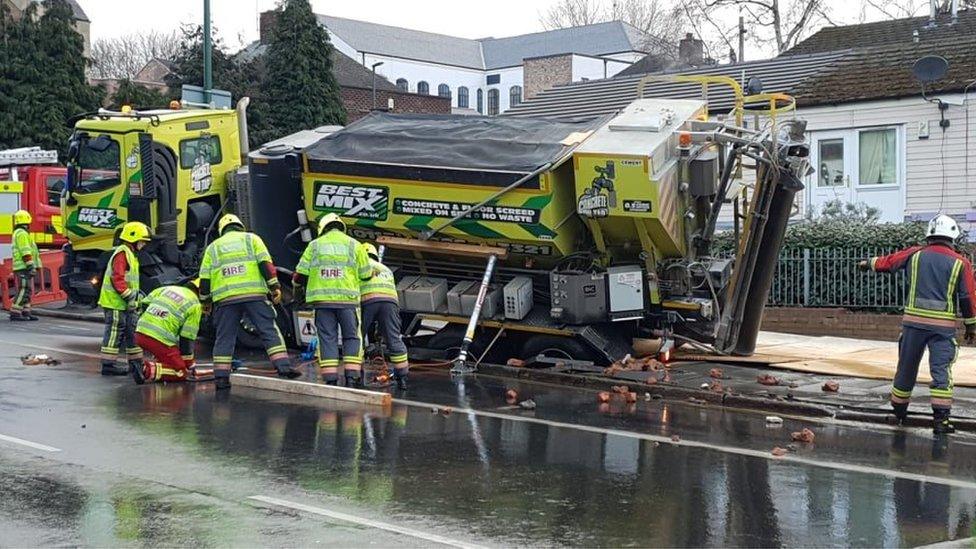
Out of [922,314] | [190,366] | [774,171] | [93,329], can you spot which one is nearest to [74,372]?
[190,366]

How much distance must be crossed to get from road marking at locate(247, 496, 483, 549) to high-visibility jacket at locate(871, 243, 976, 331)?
5.47m

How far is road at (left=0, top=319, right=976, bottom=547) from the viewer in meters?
6.75

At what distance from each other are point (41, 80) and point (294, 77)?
798 cm

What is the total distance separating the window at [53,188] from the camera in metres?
23.4

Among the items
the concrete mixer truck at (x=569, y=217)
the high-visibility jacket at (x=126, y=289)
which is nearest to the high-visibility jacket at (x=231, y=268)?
the high-visibility jacket at (x=126, y=289)

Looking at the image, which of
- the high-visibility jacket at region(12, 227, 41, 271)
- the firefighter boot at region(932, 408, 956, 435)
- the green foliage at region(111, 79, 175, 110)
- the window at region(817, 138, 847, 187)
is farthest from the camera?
the green foliage at region(111, 79, 175, 110)

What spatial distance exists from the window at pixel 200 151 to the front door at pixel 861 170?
12.0 metres

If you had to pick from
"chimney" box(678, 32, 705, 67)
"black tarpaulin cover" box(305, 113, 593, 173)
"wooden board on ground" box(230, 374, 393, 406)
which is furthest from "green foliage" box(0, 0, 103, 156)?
"wooden board on ground" box(230, 374, 393, 406)

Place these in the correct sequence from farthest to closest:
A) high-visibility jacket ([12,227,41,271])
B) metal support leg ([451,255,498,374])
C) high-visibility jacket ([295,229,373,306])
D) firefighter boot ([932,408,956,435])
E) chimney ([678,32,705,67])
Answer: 1. chimney ([678,32,705,67])
2. high-visibility jacket ([12,227,41,271])
3. metal support leg ([451,255,498,374])
4. high-visibility jacket ([295,229,373,306])
5. firefighter boot ([932,408,956,435])

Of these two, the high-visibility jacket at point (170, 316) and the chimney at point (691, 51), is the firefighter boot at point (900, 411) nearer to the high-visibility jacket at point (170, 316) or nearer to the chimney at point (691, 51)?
the high-visibility jacket at point (170, 316)

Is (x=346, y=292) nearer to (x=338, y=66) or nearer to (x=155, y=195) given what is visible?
(x=155, y=195)

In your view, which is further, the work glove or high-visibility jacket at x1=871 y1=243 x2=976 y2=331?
the work glove

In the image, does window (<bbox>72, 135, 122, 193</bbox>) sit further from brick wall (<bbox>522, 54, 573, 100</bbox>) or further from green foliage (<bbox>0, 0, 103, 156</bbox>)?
brick wall (<bbox>522, 54, 573, 100</bbox>)

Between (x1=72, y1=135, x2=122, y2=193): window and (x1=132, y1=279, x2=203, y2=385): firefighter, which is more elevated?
(x1=72, y1=135, x2=122, y2=193): window
